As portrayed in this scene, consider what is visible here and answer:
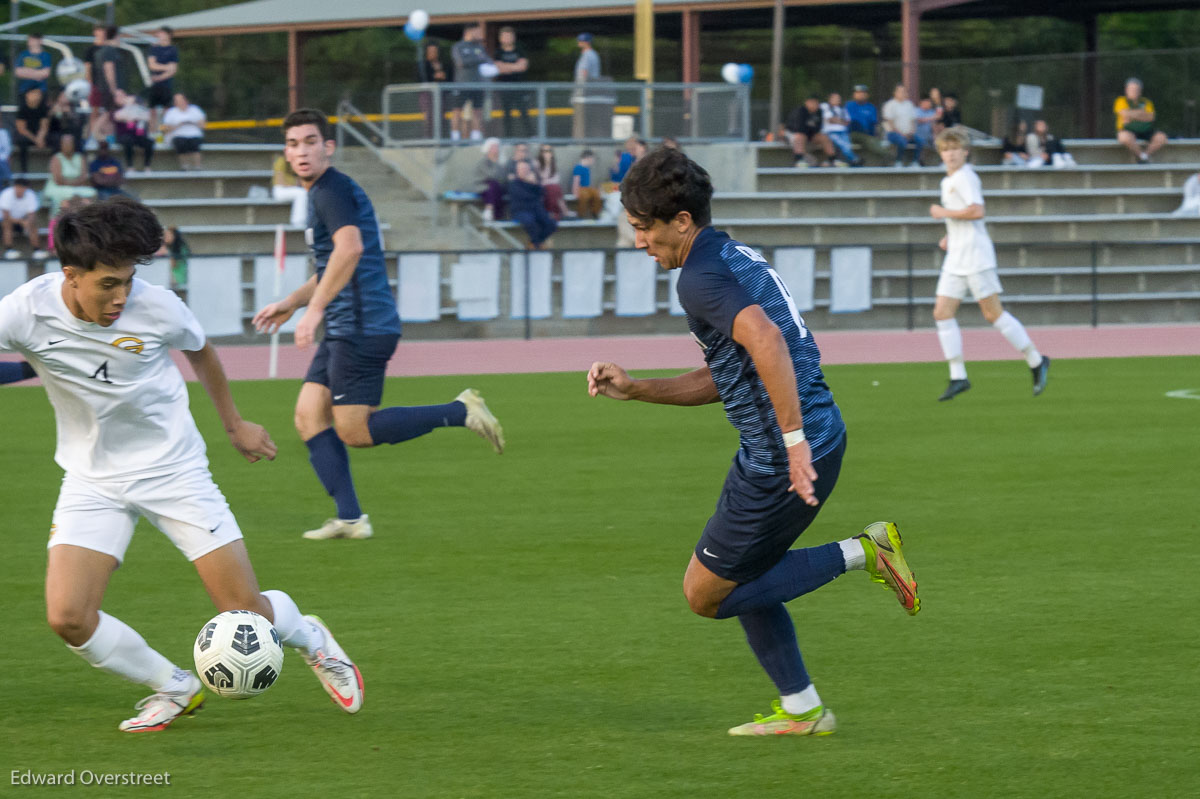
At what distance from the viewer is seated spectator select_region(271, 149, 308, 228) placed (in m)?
24.3

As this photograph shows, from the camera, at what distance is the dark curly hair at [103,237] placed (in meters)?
→ 4.82

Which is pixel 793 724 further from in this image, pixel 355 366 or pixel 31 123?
pixel 31 123

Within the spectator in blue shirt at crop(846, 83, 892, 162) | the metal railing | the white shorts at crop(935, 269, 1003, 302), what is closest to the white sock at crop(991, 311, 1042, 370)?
the white shorts at crop(935, 269, 1003, 302)

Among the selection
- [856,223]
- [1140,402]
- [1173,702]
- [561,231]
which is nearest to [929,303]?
[856,223]

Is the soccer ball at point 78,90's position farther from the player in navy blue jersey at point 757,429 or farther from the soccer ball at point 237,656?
the player in navy blue jersey at point 757,429

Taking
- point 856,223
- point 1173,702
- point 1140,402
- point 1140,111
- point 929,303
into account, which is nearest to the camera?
point 1173,702

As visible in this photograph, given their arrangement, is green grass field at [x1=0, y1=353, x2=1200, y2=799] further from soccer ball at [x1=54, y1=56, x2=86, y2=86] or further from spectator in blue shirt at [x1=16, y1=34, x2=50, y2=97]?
soccer ball at [x1=54, y1=56, x2=86, y2=86]

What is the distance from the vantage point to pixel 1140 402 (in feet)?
47.1

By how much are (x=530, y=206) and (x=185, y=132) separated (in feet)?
19.2

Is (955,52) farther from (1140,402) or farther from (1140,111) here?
(1140,402)

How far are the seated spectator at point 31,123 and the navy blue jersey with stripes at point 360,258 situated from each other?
17.4m

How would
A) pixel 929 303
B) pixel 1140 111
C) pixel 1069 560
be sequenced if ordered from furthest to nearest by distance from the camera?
pixel 1140 111, pixel 929 303, pixel 1069 560

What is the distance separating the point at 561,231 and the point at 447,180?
2026mm

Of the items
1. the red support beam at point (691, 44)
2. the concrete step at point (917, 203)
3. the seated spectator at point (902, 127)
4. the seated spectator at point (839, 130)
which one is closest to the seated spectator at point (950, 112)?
the seated spectator at point (902, 127)
